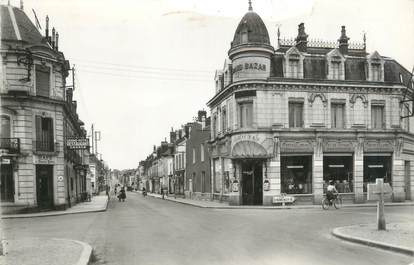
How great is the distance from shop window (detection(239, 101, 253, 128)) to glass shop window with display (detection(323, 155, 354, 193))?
19.7ft

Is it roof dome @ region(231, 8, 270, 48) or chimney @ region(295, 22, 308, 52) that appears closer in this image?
roof dome @ region(231, 8, 270, 48)

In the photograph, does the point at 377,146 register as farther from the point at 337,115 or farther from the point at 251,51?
the point at 251,51

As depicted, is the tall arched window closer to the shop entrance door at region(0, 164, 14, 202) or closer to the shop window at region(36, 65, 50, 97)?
the shop entrance door at region(0, 164, 14, 202)

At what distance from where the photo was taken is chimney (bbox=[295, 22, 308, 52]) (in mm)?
36500

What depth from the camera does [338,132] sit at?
34.0 meters

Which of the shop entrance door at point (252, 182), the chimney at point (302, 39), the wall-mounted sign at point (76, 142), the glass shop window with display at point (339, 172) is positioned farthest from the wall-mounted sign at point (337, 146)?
the wall-mounted sign at point (76, 142)

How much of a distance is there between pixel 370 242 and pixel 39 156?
2330cm

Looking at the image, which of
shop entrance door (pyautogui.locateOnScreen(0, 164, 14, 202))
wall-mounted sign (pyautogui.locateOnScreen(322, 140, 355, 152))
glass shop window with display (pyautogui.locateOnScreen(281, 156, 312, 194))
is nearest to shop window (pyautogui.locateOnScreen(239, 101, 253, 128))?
glass shop window with display (pyautogui.locateOnScreen(281, 156, 312, 194))

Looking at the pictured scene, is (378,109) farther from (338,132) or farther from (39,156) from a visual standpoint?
(39,156)

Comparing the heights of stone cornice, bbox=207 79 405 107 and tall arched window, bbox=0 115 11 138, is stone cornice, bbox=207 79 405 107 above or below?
above

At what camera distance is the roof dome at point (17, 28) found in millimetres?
28875

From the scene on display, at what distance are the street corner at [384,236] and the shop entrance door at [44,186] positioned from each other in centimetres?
2128

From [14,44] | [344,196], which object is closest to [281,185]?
[344,196]

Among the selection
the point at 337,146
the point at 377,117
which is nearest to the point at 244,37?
the point at 337,146
